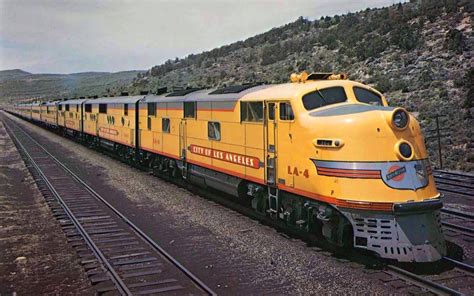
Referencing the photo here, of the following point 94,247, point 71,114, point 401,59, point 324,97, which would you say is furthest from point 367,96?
point 71,114

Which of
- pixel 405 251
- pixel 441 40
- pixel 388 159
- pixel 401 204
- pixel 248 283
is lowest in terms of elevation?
pixel 248 283

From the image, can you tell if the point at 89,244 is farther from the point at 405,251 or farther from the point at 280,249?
the point at 405,251

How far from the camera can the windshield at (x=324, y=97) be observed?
10.4 meters

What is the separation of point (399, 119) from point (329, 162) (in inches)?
60.5

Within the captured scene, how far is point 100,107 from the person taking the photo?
102 feet

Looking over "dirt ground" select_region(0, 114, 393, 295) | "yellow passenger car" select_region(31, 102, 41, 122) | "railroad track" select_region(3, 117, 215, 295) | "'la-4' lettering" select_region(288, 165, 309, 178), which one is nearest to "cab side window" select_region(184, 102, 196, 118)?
"dirt ground" select_region(0, 114, 393, 295)

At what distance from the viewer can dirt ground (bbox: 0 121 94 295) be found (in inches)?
344

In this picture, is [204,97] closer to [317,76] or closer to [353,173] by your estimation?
[317,76]

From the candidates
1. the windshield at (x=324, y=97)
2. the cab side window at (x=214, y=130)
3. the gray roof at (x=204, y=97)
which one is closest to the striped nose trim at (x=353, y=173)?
the windshield at (x=324, y=97)

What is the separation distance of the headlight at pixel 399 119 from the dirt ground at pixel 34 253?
20.5 feet

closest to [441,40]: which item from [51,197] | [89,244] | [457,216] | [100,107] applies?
[100,107]

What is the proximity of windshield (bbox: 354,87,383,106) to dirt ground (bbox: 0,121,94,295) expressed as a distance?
6.68 metres

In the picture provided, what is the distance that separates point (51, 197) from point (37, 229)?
4.40m

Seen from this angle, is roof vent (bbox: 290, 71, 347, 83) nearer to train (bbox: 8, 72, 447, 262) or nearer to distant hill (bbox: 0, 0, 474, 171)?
train (bbox: 8, 72, 447, 262)
